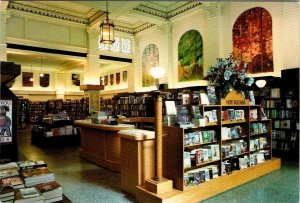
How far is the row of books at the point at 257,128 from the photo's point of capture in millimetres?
4873

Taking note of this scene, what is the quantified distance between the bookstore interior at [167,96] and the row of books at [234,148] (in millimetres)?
32

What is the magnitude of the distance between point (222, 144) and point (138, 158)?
173 centimetres

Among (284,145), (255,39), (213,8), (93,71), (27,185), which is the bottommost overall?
(284,145)

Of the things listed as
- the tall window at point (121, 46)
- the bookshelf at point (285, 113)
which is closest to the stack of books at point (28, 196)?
the bookshelf at point (285, 113)

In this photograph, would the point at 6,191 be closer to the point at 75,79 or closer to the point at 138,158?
the point at 138,158

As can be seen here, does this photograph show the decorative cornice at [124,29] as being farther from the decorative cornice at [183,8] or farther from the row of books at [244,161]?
the row of books at [244,161]

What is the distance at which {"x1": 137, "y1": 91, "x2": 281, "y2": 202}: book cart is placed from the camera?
11.2ft

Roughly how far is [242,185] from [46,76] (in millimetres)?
17367

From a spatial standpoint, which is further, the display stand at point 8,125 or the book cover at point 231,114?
the book cover at point 231,114

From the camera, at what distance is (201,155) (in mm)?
3758

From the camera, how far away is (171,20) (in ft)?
35.9

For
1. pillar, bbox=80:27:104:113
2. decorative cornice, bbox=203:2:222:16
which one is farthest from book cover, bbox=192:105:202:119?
pillar, bbox=80:27:104:113

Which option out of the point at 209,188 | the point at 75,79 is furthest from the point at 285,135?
the point at 75,79

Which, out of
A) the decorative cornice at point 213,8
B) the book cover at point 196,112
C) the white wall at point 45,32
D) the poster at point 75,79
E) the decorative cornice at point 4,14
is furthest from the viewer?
A: the poster at point 75,79
